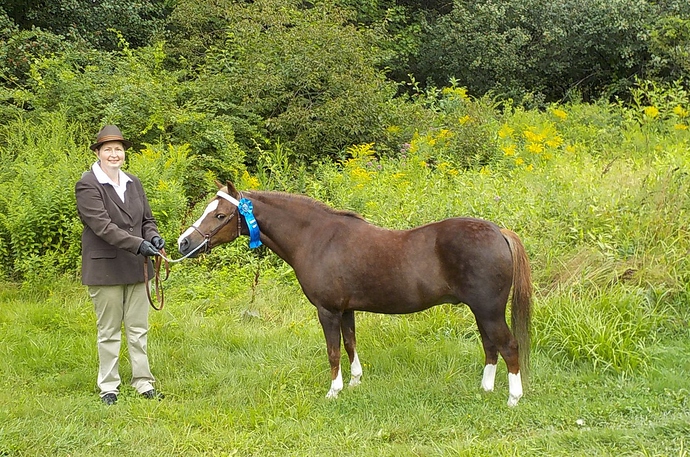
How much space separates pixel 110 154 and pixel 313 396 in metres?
2.41

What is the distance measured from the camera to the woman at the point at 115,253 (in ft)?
14.9

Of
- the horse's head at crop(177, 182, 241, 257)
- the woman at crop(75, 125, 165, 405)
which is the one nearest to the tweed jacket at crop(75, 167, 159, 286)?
the woman at crop(75, 125, 165, 405)

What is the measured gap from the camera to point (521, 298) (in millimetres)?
4414

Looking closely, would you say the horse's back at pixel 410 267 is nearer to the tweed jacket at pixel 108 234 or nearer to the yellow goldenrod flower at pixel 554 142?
the tweed jacket at pixel 108 234

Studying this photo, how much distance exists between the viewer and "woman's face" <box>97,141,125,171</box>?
4652mm

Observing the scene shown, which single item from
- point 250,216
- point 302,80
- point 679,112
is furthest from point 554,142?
point 250,216

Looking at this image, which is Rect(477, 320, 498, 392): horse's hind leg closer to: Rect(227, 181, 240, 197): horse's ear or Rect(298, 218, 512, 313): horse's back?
Rect(298, 218, 512, 313): horse's back

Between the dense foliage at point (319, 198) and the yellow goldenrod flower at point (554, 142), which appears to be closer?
Answer: the dense foliage at point (319, 198)

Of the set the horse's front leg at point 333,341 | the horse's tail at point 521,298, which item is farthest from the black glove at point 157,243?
the horse's tail at point 521,298

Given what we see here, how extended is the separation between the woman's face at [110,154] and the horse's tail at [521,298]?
2.93m

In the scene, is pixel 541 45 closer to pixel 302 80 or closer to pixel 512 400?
pixel 302 80

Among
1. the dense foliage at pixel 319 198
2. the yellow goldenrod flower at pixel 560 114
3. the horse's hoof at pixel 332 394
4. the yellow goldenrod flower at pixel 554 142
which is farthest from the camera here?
the yellow goldenrod flower at pixel 560 114

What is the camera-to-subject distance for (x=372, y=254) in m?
4.54

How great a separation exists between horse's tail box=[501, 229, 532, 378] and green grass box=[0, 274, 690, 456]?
0.97 ft
